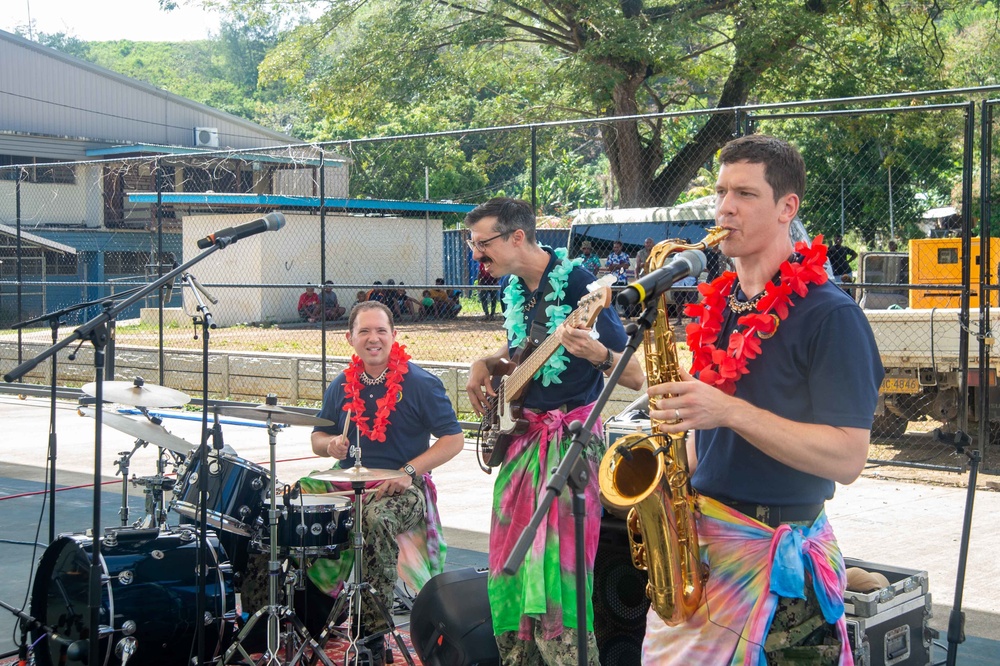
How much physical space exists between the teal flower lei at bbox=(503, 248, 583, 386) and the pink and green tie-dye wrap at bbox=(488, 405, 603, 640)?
0.16 m

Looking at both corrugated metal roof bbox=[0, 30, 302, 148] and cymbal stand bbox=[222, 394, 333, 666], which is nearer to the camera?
cymbal stand bbox=[222, 394, 333, 666]

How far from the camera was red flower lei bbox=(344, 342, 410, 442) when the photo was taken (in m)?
5.26

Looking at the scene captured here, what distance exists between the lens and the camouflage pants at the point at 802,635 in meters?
2.69

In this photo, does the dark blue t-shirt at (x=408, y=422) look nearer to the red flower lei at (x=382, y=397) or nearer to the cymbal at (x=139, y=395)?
the red flower lei at (x=382, y=397)

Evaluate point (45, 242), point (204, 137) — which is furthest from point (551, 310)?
point (204, 137)

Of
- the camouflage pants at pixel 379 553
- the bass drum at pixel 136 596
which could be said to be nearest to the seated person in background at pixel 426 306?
the camouflage pants at pixel 379 553

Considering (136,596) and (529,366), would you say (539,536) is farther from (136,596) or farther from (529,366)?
(136,596)

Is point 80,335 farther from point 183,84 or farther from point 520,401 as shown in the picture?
→ point 183,84

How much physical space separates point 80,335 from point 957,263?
968 cm

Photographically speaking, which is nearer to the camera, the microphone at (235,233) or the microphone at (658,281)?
the microphone at (658,281)

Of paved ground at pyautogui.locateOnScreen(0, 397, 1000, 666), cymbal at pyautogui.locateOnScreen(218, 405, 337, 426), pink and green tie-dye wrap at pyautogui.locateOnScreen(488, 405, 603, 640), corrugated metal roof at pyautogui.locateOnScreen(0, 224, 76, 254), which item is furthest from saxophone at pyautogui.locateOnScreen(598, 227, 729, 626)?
corrugated metal roof at pyautogui.locateOnScreen(0, 224, 76, 254)

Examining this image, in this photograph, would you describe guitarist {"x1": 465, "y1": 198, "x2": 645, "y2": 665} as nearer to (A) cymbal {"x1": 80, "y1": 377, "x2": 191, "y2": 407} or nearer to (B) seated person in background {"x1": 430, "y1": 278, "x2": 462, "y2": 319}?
(A) cymbal {"x1": 80, "y1": 377, "x2": 191, "y2": 407}

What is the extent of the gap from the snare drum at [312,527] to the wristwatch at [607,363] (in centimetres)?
170

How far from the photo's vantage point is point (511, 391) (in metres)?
4.02
